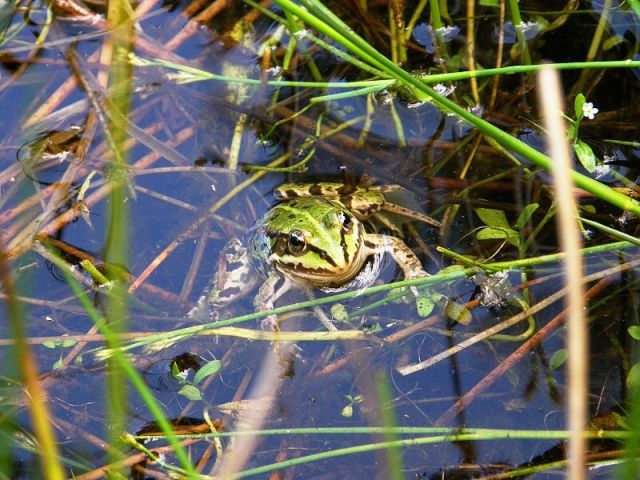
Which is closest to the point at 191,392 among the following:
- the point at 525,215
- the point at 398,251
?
the point at 398,251

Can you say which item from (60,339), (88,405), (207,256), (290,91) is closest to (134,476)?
(88,405)

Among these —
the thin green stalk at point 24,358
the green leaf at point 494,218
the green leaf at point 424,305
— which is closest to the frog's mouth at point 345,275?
the green leaf at point 424,305

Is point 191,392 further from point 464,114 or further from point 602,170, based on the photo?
point 602,170

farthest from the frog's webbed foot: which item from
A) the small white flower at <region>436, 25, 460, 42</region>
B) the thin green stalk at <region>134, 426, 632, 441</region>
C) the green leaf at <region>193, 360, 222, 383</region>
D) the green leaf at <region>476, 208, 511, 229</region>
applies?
the small white flower at <region>436, 25, 460, 42</region>

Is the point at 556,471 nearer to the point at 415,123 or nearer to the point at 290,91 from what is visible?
the point at 415,123

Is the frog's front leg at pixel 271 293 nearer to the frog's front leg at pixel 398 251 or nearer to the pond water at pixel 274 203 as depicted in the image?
the pond water at pixel 274 203
